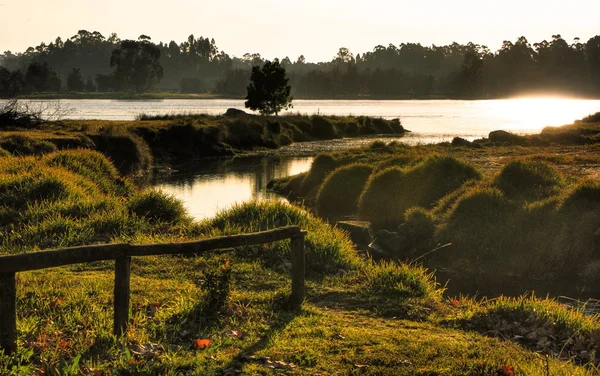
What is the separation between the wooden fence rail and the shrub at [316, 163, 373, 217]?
20.0 meters

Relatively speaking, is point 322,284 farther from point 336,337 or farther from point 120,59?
point 120,59

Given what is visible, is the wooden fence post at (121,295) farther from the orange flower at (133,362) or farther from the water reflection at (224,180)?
the water reflection at (224,180)

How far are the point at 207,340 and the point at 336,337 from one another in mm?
1864

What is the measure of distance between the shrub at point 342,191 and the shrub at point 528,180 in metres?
7.63

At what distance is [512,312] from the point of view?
11117mm

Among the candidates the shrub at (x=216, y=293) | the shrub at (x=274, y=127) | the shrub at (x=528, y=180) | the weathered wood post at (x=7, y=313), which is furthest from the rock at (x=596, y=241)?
the shrub at (x=274, y=127)

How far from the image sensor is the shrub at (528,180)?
24734mm

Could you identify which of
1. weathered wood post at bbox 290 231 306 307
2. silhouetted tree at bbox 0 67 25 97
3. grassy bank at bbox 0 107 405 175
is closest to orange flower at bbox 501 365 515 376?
weathered wood post at bbox 290 231 306 307

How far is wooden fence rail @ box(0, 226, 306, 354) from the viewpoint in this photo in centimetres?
752

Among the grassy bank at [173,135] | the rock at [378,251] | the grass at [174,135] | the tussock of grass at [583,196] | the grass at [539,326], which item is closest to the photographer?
the grass at [539,326]

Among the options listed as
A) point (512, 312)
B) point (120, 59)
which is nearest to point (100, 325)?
point (512, 312)

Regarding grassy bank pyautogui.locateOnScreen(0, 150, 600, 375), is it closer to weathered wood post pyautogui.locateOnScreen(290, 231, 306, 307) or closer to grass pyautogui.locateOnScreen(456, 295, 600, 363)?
grass pyautogui.locateOnScreen(456, 295, 600, 363)

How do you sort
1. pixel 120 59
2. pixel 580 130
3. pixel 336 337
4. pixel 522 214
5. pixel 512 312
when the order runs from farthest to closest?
pixel 120 59 < pixel 580 130 < pixel 522 214 < pixel 512 312 < pixel 336 337

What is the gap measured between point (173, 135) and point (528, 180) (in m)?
38.3
